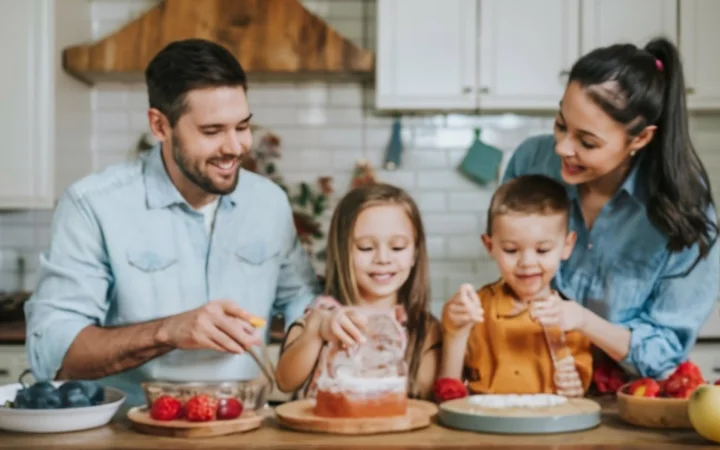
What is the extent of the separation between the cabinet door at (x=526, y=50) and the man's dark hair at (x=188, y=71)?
1.96m

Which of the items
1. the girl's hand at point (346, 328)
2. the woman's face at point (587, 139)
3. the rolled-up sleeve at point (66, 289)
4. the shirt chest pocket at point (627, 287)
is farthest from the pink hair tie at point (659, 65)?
the rolled-up sleeve at point (66, 289)

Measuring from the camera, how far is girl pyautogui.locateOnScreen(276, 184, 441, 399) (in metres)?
2.36

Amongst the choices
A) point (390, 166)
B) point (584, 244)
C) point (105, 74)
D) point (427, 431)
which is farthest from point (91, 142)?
point (427, 431)

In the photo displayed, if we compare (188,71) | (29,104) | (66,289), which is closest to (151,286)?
(66,289)

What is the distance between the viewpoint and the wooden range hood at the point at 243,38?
4.16 meters

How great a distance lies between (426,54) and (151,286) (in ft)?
6.83

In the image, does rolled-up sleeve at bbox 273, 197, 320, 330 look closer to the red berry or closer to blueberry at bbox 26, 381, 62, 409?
the red berry

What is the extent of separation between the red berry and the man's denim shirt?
64 cm

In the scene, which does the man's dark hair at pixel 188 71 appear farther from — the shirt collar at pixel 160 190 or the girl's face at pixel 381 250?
the girl's face at pixel 381 250

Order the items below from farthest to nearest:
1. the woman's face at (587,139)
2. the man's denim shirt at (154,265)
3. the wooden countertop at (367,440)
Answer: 1. the man's denim shirt at (154,265)
2. the woman's face at (587,139)
3. the wooden countertop at (367,440)

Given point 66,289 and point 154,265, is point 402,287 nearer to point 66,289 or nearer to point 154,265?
point 154,265

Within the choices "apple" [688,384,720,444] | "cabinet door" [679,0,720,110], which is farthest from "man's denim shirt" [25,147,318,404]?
"cabinet door" [679,0,720,110]

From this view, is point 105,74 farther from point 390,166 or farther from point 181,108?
point 181,108

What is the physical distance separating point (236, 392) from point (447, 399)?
1.55 ft
